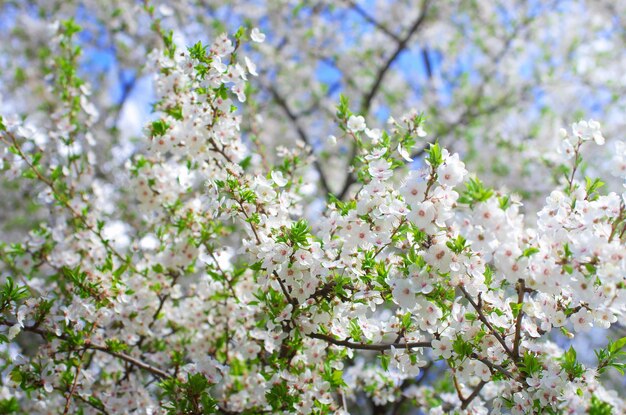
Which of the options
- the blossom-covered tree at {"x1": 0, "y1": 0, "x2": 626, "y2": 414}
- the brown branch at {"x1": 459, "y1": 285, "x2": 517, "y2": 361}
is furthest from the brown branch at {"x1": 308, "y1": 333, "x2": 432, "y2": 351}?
the brown branch at {"x1": 459, "y1": 285, "x2": 517, "y2": 361}

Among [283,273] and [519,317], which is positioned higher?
[283,273]

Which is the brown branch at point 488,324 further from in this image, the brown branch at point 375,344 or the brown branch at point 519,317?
the brown branch at point 375,344

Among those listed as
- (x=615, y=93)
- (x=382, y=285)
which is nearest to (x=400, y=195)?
(x=382, y=285)

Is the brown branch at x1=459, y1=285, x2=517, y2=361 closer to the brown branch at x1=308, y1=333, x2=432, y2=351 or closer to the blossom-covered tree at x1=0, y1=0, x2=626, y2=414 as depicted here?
the blossom-covered tree at x1=0, y1=0, x2=626, y2=414

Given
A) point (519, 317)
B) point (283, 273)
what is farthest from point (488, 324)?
point (283, 273)

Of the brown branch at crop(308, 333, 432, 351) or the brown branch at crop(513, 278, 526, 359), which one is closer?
the brown branch at crop(513, 278, 526, 359)

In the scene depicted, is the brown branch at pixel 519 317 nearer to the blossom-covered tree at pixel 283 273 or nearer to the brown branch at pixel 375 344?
the blossom-covered tree at pixel 283 273

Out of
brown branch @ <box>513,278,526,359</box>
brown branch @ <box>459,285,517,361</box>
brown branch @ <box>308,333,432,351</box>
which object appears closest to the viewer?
brown branch @ <box>513,278,526,359</box>

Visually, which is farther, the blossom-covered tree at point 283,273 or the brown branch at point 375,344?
the brown branch at point 375,344

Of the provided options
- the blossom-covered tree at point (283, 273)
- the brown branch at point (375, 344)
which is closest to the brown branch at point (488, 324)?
the blossom-covered tree at point (283, 273)

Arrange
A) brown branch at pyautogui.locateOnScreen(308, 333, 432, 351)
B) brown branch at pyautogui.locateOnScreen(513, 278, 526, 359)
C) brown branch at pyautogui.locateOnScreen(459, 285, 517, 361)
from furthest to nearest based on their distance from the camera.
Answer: brown branch at pyautogui.locateOnScreen(308, 333, 432, 351)
brown branch at pyautogui.locateOnScreen(459, 285, 517, 361)
brown branch at pyautogui.locateOnScreen(513, 278, 526, 359)

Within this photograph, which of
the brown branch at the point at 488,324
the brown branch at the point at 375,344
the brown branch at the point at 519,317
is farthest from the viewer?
the brown branch at the point at 375,344

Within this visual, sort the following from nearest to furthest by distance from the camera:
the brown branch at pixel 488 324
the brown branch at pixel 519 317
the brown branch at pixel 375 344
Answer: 1. the brown branch at pixel 519 317
2. the brown branch at pixel 488 324
3. the brown branch at pixel 375 344

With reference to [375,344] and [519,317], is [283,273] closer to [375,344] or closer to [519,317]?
[375,344]
